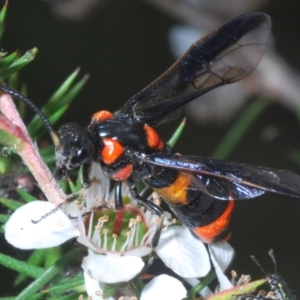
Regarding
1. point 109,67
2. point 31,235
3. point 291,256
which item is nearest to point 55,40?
point 109,67

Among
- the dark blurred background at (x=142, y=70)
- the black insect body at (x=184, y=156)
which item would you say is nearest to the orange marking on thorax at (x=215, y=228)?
the black insect body at (x=184, y=156)

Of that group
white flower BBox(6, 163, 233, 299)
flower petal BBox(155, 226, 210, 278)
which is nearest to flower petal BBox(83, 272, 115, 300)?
white flower BBox(6, 163, 233, 299)

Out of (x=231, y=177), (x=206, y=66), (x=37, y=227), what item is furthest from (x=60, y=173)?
(x=206, y=66)

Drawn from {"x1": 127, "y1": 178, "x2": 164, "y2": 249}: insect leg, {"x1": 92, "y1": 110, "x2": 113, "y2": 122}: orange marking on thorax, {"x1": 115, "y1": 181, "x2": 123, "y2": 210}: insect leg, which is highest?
{"x1": 92, "y1": 110, "x2": 113, "y2": 122}: orange marking on thorax

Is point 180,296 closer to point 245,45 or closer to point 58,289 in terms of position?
point 58,289

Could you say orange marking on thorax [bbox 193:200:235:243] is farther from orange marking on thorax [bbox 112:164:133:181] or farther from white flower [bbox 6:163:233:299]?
orange marking on thorax [bbox 112:164:133:181]

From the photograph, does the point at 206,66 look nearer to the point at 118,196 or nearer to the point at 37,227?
the point at 118,196
